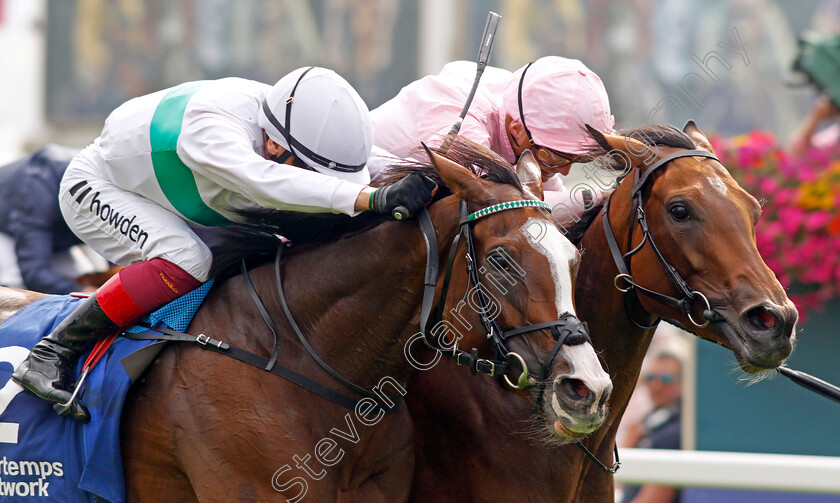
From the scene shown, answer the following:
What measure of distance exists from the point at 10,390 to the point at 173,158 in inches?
34.3

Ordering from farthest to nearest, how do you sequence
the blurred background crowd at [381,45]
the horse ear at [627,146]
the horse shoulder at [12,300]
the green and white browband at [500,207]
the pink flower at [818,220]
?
the blurred background crowd at [381,45] → the pink flower at [818,220] → the horse shoulder at [12,300] → the horse ear at [627,146] → the green and white browband at [500,207]

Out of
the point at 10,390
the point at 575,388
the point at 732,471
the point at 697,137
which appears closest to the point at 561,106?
the point at 697,137

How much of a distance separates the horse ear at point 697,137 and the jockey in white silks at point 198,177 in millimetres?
959

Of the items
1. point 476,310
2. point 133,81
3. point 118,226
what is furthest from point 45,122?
point 476,310

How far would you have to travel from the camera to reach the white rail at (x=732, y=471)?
4523 millimetres

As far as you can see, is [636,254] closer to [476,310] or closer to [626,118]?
[476,310]

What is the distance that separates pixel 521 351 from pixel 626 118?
1016 centimetres

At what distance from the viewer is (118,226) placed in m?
3.24

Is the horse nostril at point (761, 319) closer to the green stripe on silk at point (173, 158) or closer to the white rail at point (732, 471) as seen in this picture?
the green stripe on silk at point (173, 158)

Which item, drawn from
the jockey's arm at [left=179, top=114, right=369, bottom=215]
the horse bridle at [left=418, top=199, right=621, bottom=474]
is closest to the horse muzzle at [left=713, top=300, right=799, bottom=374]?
the horse bridle at [left=418, top=199, right=621, bottom=474]

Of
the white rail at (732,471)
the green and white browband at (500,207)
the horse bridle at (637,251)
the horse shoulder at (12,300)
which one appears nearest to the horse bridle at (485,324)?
the green and white browband at (500,207)

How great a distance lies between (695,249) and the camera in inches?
117

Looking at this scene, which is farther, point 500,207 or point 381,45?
point 381,45

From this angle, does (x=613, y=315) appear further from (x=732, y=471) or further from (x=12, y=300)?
(x=12, y=300)
